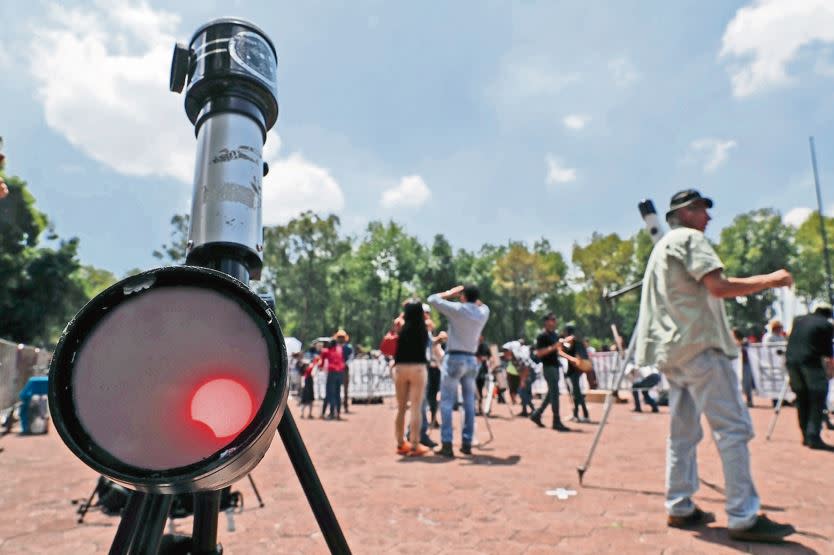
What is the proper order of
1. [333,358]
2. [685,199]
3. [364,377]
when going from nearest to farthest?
1. [685,199]
2. [333,358]
3. [364,377]

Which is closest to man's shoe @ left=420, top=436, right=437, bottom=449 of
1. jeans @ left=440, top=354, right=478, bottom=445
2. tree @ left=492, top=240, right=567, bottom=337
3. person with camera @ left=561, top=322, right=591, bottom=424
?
jeans @ left=440, top=354, right=478, bottom=445

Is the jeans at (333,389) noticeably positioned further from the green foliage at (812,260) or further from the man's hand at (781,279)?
the green foliage at (812,260)

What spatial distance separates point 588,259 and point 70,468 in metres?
52.4

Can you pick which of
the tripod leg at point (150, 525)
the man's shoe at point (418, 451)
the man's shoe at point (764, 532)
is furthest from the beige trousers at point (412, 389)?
the tripod leg at point (150, 525)

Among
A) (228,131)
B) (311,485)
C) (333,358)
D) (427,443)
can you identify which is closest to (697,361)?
(311,485)

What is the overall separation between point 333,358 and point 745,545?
960 cm

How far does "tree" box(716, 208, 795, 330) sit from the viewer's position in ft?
157

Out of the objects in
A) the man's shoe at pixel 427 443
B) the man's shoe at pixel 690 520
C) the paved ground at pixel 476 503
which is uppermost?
the man's shoe at pixel 690 520

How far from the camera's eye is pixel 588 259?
2108 inches

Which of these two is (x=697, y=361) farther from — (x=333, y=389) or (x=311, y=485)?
(x=333, y=389)

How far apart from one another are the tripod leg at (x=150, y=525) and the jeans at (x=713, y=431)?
3.19m

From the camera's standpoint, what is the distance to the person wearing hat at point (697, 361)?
303cm

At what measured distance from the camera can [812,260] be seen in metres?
41.5

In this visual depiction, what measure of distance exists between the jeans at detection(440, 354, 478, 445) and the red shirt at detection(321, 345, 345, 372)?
562 cm
